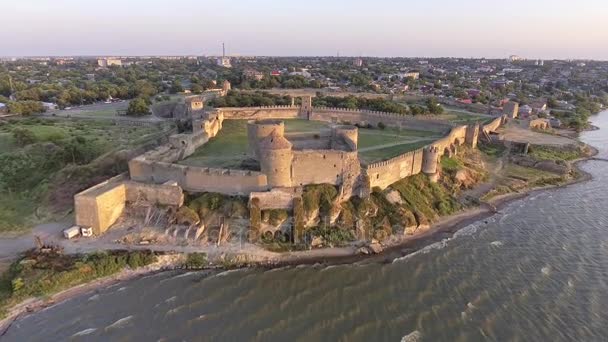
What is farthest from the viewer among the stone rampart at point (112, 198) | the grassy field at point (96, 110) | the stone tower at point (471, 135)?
the grassy field at point (96, 110)

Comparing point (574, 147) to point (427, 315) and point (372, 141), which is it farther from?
point (427, 315)

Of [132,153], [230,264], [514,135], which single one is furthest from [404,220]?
[514,135]

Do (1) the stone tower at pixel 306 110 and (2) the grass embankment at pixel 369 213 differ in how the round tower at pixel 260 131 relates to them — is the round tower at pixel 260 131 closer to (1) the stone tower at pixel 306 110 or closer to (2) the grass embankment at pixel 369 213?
(2) the grass embankment at pixel 369 213

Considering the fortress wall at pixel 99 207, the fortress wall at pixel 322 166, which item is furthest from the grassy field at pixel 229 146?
the fortress wall at pixel 99 207

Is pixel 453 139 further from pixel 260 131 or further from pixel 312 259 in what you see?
pixel 312 259

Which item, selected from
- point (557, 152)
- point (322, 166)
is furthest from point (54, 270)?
point (557, 152)
